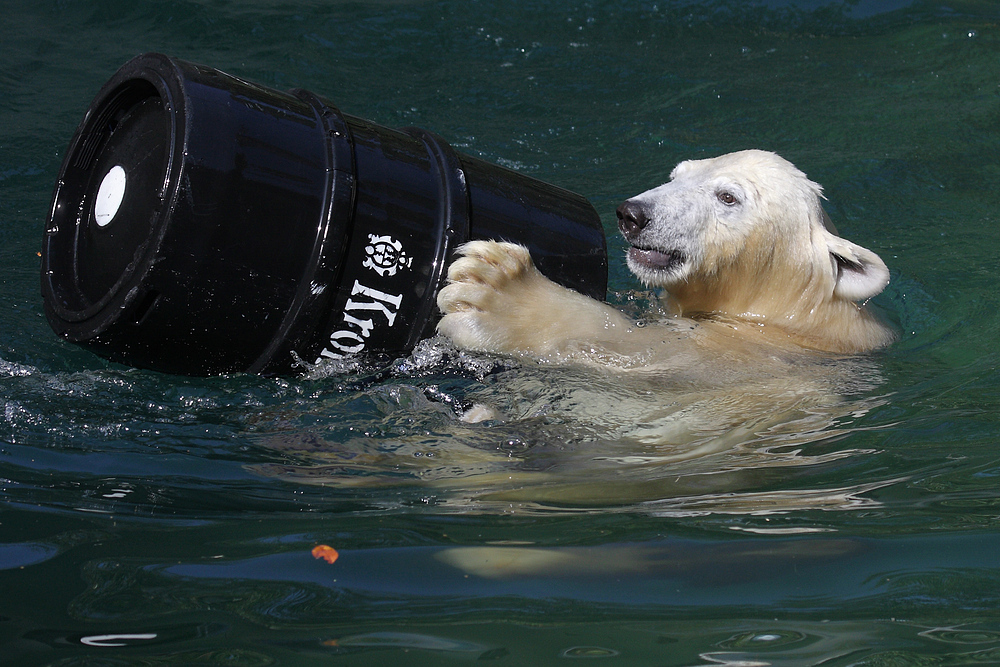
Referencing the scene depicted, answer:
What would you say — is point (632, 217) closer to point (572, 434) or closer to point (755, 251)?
point (755, 251)

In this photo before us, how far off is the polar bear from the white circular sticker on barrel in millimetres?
1179

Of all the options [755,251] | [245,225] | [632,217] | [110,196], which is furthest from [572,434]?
[110,196]

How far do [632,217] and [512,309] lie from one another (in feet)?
2.16

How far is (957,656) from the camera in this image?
168cm

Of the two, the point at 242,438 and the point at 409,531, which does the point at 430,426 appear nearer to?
the point at 242,438

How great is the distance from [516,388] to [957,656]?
176 centimetres

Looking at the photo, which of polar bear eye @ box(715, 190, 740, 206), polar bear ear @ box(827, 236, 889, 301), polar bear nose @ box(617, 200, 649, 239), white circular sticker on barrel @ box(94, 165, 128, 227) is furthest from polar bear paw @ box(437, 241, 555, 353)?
polar bear ear @ box(827, 236, 889, 301)

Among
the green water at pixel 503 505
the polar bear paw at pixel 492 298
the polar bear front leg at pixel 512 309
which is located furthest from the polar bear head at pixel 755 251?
the polar bear paw at pixel 492 298

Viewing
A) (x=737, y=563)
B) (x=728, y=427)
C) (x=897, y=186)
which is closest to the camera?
(x=737, y=563)

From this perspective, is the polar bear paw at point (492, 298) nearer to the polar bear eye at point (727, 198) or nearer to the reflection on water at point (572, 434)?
the reflection on water at point (572, 434)

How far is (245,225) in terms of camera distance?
2592mm

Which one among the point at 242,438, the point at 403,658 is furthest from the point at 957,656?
the point at 242,438

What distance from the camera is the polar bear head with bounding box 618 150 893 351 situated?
361 cm

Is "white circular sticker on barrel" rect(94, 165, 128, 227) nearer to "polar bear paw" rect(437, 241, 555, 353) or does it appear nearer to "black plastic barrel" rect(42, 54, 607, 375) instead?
"black plastic barrel" rect(42, 54, 607, 375)
